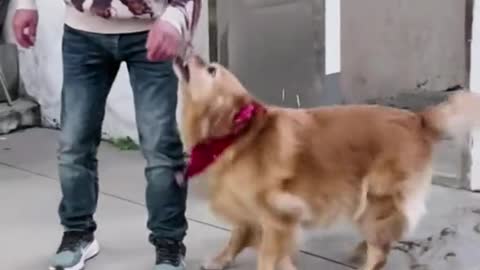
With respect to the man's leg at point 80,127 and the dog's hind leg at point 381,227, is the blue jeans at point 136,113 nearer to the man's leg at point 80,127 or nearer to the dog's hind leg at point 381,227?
the man's leg at point 80,127

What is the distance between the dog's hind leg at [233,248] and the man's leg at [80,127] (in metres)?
0.41

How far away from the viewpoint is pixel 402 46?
194 inches

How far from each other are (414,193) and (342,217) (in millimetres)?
218

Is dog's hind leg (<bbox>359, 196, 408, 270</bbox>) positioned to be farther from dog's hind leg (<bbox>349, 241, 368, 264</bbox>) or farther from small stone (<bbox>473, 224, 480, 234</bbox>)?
small stone (<bbox>473, 224, 480, 234</bbox>)

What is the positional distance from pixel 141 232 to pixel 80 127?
623mm

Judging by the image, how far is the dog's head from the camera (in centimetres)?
255

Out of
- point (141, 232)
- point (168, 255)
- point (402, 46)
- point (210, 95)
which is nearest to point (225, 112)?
point (210, 95)

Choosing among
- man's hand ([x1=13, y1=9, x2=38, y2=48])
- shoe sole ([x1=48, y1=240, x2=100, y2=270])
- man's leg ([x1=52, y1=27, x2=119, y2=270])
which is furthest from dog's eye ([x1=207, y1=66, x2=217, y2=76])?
shoe sole ([x1=48, y1=240, x2=100, y2=270])

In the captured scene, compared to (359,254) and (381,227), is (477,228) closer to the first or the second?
(359,254)

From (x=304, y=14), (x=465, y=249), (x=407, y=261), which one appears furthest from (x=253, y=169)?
(x=304, y=14)

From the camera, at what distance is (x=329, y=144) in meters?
2.64

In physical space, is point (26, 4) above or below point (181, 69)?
above

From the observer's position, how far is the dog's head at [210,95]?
2549mm

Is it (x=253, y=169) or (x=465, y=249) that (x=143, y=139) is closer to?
Answer: (x=253, y=169)
